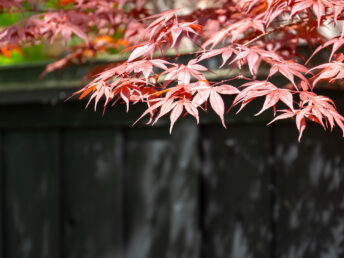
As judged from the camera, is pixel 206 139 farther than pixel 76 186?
No

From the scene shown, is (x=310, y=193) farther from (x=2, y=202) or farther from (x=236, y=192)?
(x=2, y=202)

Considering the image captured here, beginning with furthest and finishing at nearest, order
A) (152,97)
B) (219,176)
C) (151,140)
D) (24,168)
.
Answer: (24,168)
(151,140)
(219,176)
(152,97)

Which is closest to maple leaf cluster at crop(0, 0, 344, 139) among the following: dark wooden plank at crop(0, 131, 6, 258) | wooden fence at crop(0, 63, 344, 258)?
wooden fence at crop(0, 63, 344, 258)

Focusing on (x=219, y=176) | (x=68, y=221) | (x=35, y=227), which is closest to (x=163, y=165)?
(x=219, y=176)

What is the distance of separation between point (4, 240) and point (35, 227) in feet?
1.19

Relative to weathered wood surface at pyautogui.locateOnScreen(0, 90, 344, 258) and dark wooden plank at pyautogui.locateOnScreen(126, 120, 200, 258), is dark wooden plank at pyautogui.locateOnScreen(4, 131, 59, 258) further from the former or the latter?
dark wooden plank at pyautogui.locateOnScreen(126, 120, 200, 258)

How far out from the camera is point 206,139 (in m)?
2.76

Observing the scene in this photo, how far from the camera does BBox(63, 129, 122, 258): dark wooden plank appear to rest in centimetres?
306

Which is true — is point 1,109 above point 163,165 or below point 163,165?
above

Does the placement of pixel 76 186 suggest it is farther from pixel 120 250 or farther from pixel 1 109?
pixel 1 109

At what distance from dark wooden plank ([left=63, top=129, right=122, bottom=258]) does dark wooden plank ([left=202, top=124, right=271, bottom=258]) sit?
2.04ft

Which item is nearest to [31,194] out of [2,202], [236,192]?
[2,202]

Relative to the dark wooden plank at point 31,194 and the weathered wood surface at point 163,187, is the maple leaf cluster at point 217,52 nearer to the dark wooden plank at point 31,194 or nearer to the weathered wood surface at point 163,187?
the weathered wood surface at point 163,187

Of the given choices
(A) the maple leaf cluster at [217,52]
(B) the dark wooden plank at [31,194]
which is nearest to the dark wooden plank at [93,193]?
(B) the dark wooden plank at [31,194]
